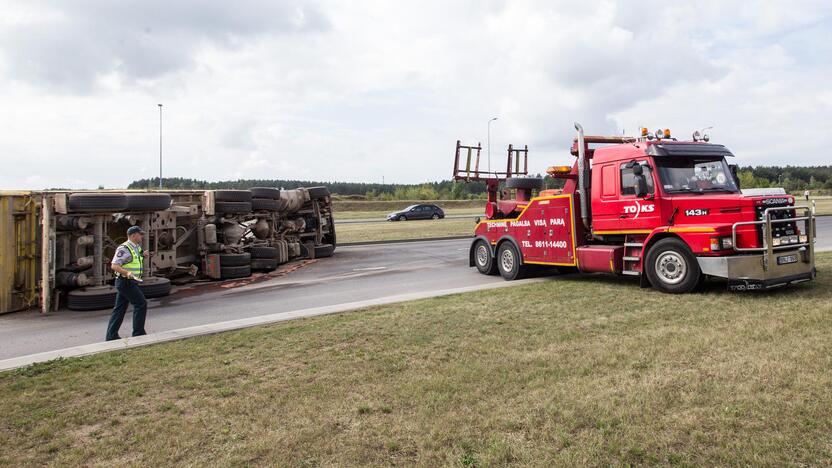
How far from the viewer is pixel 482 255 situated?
13.9 metres

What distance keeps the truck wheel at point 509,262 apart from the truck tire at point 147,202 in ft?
23.0

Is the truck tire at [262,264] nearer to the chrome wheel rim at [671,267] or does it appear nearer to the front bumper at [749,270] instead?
the chrome wheel rim at [671,267]

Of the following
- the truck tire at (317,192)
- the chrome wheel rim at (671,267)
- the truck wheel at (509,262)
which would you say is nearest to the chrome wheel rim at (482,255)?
the truck wheel at (509,262)

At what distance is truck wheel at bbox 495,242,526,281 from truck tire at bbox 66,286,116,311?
24.9 ft

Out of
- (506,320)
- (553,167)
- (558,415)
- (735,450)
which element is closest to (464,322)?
(506,320)

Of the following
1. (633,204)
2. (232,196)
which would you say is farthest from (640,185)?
(232,196)

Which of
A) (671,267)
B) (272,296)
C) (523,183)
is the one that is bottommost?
(272,296)

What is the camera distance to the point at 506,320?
776 centimetres

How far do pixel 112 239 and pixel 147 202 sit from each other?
116 cm

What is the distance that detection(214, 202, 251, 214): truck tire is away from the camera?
14.2 metres

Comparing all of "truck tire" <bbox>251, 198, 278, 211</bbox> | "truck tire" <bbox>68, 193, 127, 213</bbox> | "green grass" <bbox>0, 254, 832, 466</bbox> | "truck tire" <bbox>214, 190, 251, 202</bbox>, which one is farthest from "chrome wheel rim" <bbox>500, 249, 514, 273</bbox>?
"truck tire" <bbox>68, 193, 127, 213</bbox>

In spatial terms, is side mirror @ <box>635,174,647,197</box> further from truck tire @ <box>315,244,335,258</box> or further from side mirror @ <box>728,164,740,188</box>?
truck tire @ <box>315,244,335,258</box>

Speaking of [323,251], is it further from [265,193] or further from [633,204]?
[633,204]

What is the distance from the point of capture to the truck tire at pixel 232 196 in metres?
14.3
